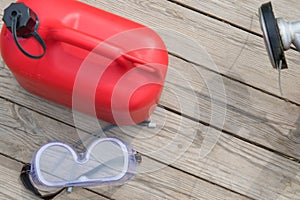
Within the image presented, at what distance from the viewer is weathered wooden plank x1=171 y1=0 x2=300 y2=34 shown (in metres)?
1.10

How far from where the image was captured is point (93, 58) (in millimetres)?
833

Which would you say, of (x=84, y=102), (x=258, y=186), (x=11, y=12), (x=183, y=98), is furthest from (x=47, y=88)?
(x=258, y=186)

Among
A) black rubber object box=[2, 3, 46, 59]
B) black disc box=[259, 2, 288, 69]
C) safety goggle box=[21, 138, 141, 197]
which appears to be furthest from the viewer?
safety goggle box=[21, 138, 141, 197]

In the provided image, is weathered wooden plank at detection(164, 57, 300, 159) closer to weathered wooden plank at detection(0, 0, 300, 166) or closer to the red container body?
weathered wooden plank at detection(0, 0, 300, 166)

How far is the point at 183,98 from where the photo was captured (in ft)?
3.51

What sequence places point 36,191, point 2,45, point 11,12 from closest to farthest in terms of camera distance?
point 11,12
point 2,45
point 36,191

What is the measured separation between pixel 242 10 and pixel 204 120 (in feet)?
0.90

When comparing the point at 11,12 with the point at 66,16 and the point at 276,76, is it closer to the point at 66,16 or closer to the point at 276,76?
the point at 66,16

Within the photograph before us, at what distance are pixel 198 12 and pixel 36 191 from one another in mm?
542

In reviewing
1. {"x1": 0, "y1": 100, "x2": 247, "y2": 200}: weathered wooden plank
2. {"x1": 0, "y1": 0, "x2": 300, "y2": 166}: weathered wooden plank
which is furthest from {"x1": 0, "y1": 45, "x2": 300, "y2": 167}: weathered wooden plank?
{"x1": 0, "y1": 100, "x2": 247, "y2": 200}: weathered wooden plank

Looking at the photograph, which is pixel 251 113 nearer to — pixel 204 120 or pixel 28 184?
pixel 204 120

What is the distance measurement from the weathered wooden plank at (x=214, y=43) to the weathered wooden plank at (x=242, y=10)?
0.02 metres

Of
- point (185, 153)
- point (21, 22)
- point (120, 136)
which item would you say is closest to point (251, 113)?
point (185, 153)

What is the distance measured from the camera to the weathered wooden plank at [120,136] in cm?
104
